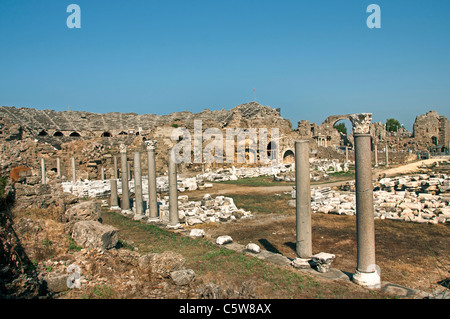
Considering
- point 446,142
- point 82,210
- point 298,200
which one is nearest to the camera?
point 298,200

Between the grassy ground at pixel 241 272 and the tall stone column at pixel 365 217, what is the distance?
11.5 inches

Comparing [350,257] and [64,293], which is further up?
[64,293]

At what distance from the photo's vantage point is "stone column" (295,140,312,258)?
6.25 meters

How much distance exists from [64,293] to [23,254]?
128 centimetres

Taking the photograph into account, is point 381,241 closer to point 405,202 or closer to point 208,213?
point 405,202

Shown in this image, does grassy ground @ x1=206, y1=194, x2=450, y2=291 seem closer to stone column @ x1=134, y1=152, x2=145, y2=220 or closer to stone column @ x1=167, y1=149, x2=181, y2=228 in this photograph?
stone column @ x1=167, y1=149, x2=181, y2=228

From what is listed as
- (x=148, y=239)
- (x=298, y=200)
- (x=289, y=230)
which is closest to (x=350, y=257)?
(x=298, y=200)

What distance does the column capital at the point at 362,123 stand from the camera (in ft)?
18.0

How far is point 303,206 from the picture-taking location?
6.31m

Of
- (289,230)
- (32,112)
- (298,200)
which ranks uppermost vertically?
(32,112)

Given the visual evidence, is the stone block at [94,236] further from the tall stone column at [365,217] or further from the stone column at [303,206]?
the tall stone column at [365,217]

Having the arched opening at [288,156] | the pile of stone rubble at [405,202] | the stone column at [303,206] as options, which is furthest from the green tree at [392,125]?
the stone column at [303,206]

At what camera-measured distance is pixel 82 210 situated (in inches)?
339
